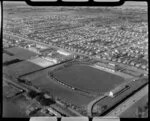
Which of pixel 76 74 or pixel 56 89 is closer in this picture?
pixel 56 89

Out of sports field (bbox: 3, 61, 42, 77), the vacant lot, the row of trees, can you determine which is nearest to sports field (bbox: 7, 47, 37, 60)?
sports field (bbox: 3, 61, 42, 77)

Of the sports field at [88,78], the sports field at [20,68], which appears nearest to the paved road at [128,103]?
the sports field at [88,78]

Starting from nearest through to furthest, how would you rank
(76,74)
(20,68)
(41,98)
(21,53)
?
(41,98), (76,74), (20,68), (21,53)

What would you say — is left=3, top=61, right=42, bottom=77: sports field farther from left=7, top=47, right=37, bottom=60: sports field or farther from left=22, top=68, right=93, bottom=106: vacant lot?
left=7, top=47, right=37, bottom=60: sports field

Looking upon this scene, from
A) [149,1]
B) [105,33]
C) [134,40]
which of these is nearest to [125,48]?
[134,40]

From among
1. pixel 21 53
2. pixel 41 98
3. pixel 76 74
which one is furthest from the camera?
pixel 21 53

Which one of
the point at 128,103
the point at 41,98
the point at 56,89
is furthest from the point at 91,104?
the point at 41,98

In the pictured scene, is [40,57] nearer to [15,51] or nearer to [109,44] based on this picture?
[15,51]

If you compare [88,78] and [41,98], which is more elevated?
[88,78]

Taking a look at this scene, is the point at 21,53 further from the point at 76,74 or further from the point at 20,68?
the point at 76,74
